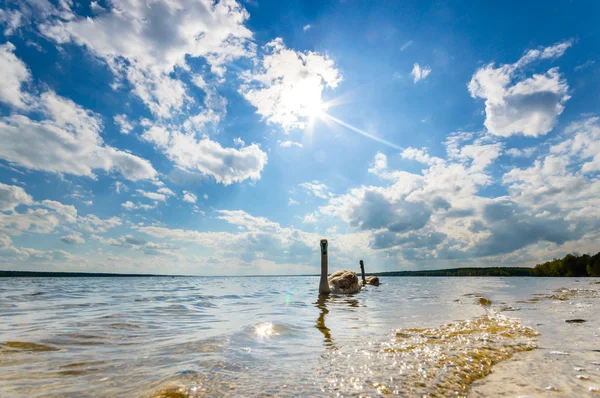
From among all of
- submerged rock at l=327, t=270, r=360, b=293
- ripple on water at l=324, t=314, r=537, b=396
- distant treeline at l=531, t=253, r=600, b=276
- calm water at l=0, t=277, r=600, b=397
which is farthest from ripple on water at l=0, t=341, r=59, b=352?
distant treeline at l=531, t=253, r=600, b=276

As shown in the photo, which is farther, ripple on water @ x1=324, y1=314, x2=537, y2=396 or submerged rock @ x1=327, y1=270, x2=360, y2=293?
submerged rock @ x1=327, y1=270, x2=360, y2=293

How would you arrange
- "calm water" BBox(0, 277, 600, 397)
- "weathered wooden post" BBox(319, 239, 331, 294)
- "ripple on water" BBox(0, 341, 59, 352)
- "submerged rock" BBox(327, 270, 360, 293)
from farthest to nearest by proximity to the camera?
"submerged rock" BBox(327, 270, 360, 293) < "weathered wooden post" BBox(319, 239, 331, 294) < "ripple on water" BBox(0, 341, 59, 352) < "calm water" BBox(0, 277, 600, 397)

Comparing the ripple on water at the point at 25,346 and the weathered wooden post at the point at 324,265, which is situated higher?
the weathered wooden post at the point at 324,265

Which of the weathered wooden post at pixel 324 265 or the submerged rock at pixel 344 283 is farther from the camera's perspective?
the submerged rock at pixel 344 283

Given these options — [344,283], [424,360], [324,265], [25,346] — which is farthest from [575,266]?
[25,346]

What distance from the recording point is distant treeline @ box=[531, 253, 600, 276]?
8882cm

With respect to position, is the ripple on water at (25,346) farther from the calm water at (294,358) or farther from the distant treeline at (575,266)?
the distant treeline at (575,266)

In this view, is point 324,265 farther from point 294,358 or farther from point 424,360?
point 424,360

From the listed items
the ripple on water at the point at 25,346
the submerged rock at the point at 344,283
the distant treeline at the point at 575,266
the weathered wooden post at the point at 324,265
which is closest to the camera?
the ripple on water at the point at 25,346

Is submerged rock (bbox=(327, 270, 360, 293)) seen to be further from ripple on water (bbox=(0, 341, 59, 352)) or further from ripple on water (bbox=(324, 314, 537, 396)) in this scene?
ripple on water (bbox=(0, 341, 59, 352))

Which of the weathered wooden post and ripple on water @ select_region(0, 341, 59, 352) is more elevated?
the weathered wooden post

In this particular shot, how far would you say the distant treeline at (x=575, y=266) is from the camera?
8882 centimetres

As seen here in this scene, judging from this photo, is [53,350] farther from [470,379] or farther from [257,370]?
[470,379]

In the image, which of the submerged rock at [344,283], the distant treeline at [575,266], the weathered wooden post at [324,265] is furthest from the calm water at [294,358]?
the distant treeline at [575,266]
